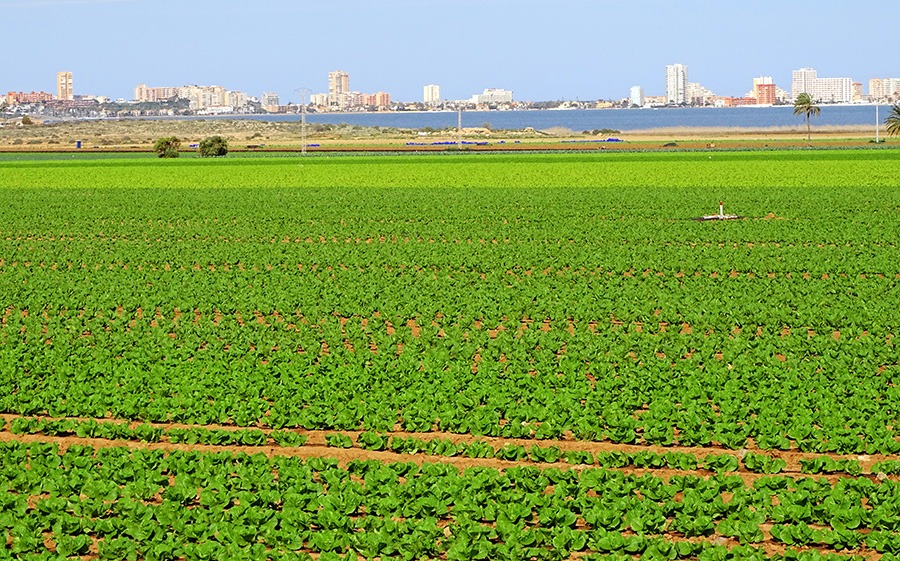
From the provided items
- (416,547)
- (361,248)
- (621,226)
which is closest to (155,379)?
(416,547)

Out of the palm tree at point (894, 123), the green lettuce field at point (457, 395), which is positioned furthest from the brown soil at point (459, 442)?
the palm tree at point (894, 123)

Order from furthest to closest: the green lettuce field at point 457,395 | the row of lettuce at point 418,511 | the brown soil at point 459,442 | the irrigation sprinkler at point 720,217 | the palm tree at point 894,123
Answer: the palm tree at point 894,123 → the irrigation sprinkler at point 720,217 → the brown soil at point 459,442 → the green lettuce field at point 457,395 → the row of lettuce at point 418,511

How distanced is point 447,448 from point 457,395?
2.12m

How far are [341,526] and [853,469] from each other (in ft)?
18.1

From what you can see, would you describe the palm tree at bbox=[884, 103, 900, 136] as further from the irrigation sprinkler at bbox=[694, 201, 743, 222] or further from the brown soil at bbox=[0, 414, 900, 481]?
the brown soil at bbox=[0, 414, 900, 481]

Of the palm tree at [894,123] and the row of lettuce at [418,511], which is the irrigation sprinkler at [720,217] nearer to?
the row of lettuce at [418,511]

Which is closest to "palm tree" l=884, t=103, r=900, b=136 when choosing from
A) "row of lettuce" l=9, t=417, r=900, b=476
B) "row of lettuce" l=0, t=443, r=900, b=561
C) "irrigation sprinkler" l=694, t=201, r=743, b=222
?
"irrigation sprinkler" l=694, t=201, r=743, b=222

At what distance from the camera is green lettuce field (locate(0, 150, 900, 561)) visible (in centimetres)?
1126

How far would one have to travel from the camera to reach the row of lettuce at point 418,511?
1082cm

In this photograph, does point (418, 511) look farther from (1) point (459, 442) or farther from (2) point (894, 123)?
(2) point (894, 123)

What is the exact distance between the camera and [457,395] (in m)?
15.9

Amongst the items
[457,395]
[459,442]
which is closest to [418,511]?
[459,442]

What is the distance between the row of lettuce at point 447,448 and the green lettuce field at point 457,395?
0.12 ft

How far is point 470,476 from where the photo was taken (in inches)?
491
